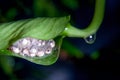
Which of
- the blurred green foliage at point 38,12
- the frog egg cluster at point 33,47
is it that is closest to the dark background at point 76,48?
the blurred green foliage at point 38,12

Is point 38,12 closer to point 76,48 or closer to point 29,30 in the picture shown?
point 76,48

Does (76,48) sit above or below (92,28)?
below

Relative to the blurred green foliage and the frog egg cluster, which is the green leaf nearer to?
the frog egg cluster

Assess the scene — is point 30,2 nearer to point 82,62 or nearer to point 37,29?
point 82,62

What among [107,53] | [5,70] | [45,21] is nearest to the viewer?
[45,21]

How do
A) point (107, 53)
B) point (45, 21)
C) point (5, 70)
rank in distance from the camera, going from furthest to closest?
1. point (107, 53)
2. point (5, 70)
3. point (45, 21)

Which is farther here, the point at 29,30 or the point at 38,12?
the point at 38,12

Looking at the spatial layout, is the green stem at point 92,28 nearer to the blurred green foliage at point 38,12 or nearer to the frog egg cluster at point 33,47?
the frog egg cluster at point 33,47

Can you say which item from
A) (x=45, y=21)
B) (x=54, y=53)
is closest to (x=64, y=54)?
(x=54, y=53)

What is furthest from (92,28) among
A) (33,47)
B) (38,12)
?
(38,12)
